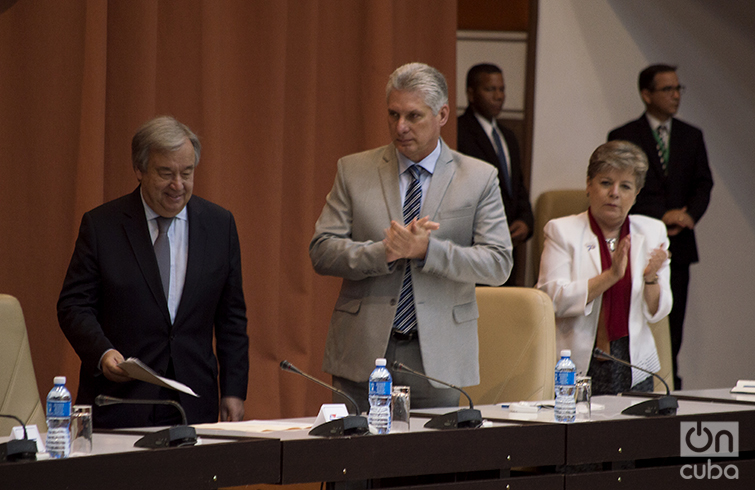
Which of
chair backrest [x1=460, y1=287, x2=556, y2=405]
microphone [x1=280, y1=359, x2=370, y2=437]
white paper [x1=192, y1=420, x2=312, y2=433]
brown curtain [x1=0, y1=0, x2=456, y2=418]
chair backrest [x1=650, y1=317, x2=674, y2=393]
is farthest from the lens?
brown curtain [x1=0, y1=0, x2=456, y2=418]

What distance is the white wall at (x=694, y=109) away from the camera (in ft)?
19.3

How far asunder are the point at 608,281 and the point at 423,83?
1.01m

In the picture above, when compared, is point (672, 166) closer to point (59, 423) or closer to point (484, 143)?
point (484, 143)

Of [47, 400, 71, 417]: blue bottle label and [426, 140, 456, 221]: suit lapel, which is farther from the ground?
[426, 140, 456, 221]: suit lapel

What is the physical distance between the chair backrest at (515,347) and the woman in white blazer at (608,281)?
0.12 m

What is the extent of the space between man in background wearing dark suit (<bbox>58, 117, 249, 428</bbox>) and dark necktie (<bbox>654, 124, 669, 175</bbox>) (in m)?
3.20

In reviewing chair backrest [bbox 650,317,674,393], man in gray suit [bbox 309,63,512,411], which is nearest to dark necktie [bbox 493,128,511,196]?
chair backrest [bbox 650,317,674,393]

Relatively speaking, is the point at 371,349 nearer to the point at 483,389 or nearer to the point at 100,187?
the point at 483,389

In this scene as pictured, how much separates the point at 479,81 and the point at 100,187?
214 centimetres

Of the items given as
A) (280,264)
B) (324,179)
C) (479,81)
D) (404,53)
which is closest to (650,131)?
(479,81)

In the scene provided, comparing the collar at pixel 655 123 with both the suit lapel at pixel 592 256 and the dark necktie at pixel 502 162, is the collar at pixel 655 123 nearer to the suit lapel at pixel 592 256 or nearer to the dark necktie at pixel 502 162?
the dark necktie at pixel 502 162

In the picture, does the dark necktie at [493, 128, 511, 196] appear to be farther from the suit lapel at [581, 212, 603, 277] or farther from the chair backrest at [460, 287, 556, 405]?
the chair backrest at [460, 287, 556, 405]

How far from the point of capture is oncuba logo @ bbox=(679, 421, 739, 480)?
2.62 metres

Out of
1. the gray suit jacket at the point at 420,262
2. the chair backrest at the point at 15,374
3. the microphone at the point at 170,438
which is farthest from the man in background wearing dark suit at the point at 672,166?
the microphone at the point at 170,438
